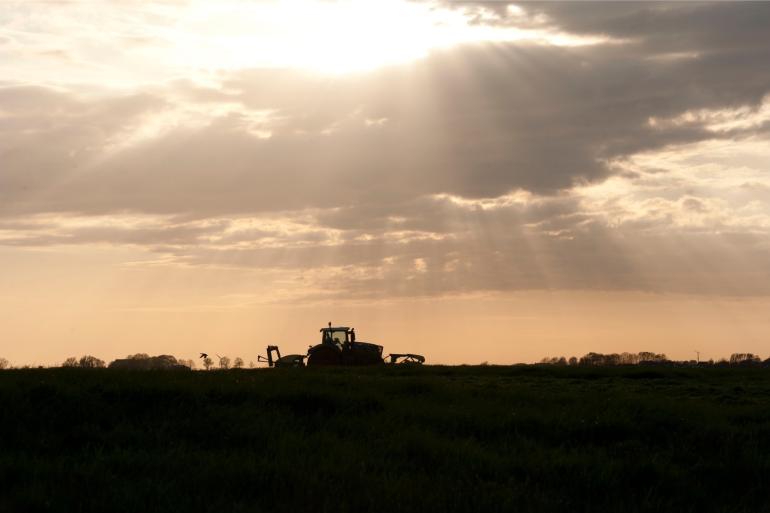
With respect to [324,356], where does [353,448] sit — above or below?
below

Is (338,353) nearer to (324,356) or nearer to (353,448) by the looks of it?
(324,356)

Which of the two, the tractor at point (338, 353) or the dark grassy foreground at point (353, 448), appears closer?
the dark grassy foreground at point (353, 448)

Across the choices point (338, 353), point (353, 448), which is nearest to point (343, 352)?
point (338, 353)

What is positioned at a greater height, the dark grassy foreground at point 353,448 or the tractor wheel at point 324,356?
the tractor wheel at point 324,356

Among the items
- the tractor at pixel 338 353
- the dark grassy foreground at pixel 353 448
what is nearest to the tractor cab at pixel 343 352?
the tractor at pixel 338 353

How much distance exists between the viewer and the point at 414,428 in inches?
634

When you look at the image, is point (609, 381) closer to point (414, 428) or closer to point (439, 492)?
point (414, 428)

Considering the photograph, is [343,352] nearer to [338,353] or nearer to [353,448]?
[338,353]

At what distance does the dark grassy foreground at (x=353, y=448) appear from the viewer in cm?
1154

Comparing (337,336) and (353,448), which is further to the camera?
(337,336)

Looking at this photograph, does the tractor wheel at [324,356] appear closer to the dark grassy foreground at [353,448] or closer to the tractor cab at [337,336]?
the tractor cab at [337,336]

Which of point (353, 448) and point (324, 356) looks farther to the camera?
point (324, 356)

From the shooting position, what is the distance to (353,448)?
14219mm

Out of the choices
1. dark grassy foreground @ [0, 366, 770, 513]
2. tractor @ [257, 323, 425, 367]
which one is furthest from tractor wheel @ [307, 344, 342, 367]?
dark grassy foreground @ [0, 366, 770, 513]
